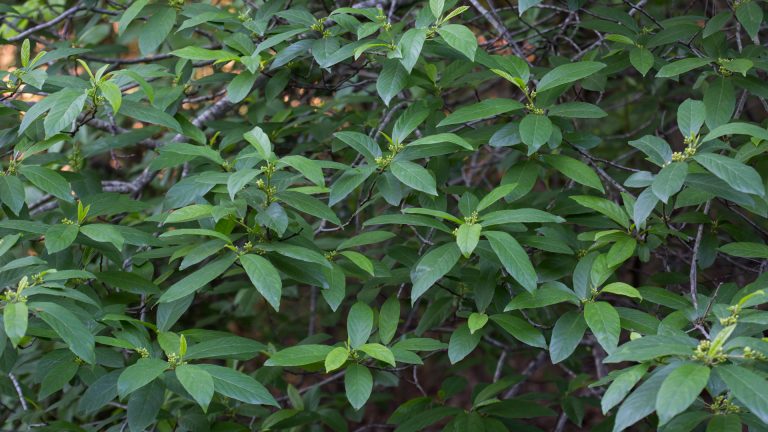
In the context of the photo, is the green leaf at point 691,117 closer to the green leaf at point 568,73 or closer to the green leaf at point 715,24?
the green leaf at point 568,73

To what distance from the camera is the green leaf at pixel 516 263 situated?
5.94 ft

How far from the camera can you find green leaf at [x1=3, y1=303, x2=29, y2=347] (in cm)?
154

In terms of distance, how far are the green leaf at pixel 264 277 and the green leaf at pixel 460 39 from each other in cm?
68

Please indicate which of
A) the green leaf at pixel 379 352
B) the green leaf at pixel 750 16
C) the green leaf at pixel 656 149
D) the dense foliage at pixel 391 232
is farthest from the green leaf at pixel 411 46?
the green leaf at pixel 750 16

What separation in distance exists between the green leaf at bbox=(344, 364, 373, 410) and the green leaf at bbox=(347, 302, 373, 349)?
0.06 metres

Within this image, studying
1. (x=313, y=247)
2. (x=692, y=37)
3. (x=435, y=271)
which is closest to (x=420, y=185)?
(x=435, y=271)

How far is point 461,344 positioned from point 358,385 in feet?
0.97

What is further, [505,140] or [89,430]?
[89,430]

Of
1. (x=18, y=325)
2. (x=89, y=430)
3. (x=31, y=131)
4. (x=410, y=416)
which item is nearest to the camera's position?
(x=18, y=325)

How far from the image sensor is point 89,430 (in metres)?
2.41

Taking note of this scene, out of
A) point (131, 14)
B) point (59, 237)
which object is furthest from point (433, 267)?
point (131, 14)

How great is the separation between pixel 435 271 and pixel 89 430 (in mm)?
1255

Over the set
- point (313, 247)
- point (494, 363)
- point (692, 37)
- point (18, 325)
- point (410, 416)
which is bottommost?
point (494, 363)

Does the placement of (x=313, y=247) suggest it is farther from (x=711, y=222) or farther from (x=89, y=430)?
(x=711, y=222)
